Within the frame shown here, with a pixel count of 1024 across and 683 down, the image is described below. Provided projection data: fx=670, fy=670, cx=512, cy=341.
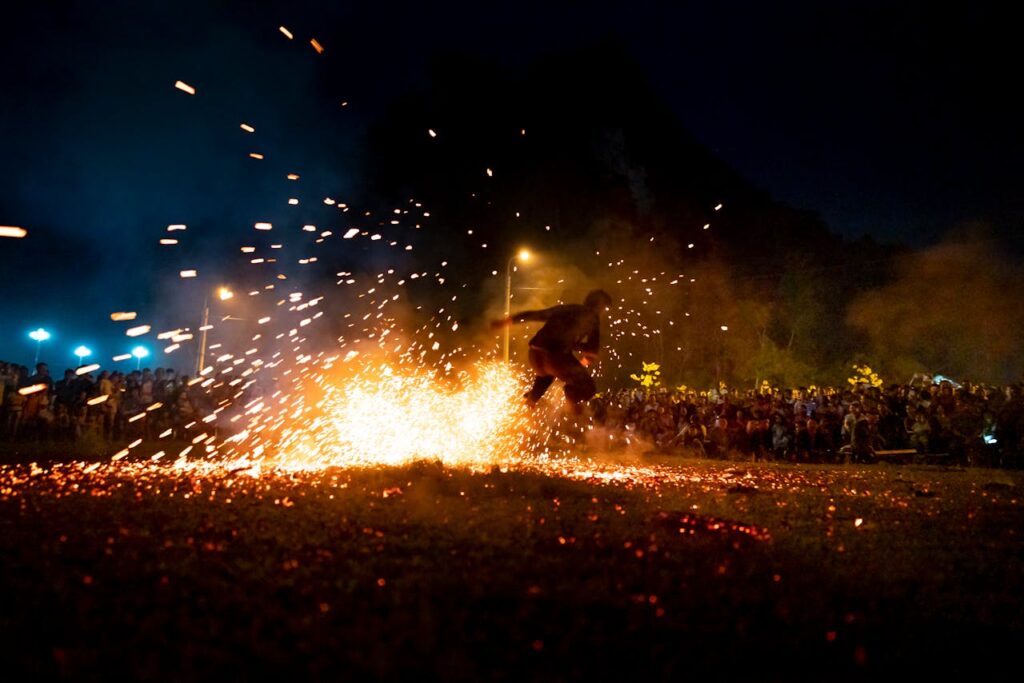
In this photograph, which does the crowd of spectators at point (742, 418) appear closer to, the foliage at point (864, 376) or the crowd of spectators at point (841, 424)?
the crowd of spectators at point (841, 424)

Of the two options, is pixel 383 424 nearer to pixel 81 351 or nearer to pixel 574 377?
pixel 574 377

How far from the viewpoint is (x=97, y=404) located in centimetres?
1767

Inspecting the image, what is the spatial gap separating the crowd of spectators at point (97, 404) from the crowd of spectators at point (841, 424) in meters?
13.1

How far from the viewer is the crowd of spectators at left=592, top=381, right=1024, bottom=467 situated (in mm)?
16625

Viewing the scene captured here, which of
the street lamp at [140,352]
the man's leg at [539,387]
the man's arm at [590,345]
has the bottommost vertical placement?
the man's leg at [539,387]

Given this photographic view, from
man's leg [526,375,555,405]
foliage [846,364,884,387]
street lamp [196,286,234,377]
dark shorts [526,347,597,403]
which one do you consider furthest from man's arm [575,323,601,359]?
foliage [846,364,884,387]

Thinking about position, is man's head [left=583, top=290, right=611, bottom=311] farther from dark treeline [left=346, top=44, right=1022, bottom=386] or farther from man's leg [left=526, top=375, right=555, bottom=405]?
dark treeline [left=346, top=44, right=1022, bottom=386]

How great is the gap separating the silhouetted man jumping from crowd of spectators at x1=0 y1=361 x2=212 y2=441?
13.0 m

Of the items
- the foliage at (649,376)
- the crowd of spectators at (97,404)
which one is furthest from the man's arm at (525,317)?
the foliage at (649,376)

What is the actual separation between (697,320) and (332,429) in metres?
35.9

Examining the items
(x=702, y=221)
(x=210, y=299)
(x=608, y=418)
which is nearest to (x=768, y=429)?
(x=608, y=418)

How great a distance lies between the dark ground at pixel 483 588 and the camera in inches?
120

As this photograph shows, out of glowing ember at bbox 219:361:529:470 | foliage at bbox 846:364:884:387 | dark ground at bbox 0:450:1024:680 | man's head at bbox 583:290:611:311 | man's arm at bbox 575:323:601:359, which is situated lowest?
dark ground at bbox 0:450:1024:680

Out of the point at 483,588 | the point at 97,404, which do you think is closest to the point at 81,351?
the point at 97,404
